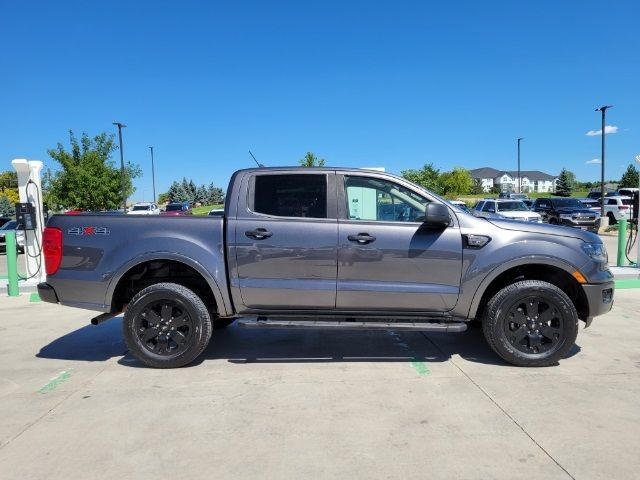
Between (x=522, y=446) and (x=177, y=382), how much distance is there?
2854mm

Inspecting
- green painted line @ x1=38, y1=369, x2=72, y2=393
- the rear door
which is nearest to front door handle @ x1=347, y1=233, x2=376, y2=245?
the rear door

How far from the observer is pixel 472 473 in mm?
2855

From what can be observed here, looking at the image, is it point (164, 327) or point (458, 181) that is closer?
point (164, 327)

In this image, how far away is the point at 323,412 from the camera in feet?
12.1

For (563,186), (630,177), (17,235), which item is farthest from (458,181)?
(17,235)

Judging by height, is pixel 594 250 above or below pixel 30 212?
below

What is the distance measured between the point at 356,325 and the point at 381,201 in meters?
1.22

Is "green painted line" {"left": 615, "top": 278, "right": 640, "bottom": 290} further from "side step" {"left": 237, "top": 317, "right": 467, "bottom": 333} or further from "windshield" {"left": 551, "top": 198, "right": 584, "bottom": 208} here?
"windshield" {"left": 551, "top": 198, "right": 584, "bottom": 208}

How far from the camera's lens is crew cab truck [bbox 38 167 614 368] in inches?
177

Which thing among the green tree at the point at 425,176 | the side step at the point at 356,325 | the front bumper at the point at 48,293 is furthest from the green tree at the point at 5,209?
the side step at the point at 356,325

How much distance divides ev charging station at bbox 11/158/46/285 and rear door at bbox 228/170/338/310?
6625 mm

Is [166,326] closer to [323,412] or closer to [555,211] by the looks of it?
[323,412]

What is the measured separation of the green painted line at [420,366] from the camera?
4.55 m

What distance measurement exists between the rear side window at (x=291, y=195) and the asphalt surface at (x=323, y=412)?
4.94 ft
